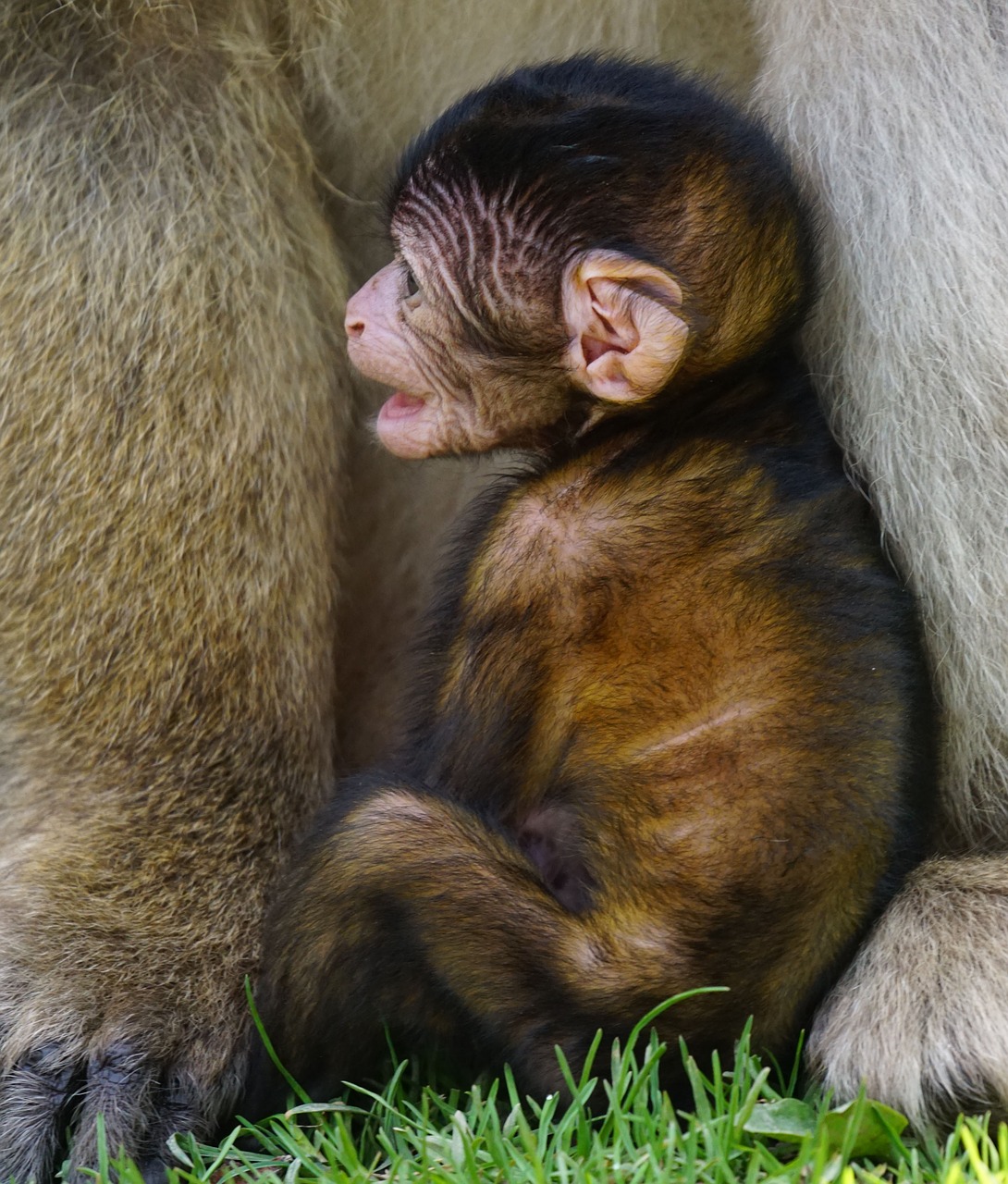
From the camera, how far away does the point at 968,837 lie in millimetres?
1940

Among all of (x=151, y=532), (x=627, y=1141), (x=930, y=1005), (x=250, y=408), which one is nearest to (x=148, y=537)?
(x=151, y=532)

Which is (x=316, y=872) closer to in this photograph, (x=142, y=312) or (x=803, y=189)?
(x=142, y=312)

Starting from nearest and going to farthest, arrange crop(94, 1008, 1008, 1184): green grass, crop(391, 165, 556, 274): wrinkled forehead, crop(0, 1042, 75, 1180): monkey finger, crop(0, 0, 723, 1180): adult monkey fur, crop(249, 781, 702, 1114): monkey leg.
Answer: crop(94, 1008, 1008, 1184): green grass < crop(249, 781, 702, 1114): monkey leg < crop(0, 1042, 75, 1180): monkey finger < crop(391, 165, 556, 274): wrinkled forehead < crop(0, 0, 723, 1180): adult monkey fur

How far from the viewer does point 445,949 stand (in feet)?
5.44

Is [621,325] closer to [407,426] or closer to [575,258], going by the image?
[575,258]

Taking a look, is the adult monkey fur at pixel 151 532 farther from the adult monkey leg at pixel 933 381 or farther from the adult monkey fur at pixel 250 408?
the adult monkey leg at pixel 933 381

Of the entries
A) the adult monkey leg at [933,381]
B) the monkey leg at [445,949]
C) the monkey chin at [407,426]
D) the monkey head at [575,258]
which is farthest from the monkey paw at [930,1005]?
the monkey chin at [407,426]

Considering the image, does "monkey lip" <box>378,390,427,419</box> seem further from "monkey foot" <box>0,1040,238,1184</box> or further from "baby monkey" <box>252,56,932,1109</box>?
"monkey foot" <box>0,1040,238,1184</box>

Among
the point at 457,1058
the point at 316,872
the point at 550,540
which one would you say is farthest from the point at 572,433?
the point at 457,1058

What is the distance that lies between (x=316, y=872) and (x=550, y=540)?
45 centimetres

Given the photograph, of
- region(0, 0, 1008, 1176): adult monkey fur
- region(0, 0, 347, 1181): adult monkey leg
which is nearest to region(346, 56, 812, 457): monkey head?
region(0, 0, 1008, 1176): adult monkey fur

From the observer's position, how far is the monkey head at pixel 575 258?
71.7 inches

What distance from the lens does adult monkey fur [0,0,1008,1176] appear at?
1.81 m

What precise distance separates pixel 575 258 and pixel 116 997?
1.02 meters
